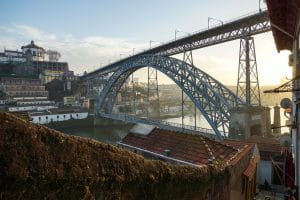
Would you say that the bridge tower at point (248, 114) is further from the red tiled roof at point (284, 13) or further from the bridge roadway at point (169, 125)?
the red tiled roof at point (284, 13)

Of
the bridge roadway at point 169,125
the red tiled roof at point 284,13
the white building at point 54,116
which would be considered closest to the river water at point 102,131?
the white building at point 54,116

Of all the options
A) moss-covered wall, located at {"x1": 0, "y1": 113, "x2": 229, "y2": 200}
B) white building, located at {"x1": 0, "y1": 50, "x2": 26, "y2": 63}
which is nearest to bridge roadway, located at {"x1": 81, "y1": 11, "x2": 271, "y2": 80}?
moss-covered wall, located at {"x1": 0, "y1": 113, "x2": 229, "y2": 200}

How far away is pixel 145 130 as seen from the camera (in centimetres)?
1282

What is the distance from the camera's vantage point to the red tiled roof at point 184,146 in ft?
31.0

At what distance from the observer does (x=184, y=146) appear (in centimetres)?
1056

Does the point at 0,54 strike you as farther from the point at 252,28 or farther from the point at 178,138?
the point at 178,138

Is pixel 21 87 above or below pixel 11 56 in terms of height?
A: below

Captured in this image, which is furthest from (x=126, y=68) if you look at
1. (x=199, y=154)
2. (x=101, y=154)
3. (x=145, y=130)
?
(x=101, y=154)

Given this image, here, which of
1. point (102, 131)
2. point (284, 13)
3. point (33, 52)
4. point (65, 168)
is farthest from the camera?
point (33, 52)

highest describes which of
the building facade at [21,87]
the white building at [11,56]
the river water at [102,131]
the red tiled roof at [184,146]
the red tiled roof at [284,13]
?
the white building at [11,56]

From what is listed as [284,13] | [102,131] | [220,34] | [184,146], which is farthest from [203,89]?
[102,131]

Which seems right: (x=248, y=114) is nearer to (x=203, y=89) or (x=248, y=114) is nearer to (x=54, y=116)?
(x=203, y=89)

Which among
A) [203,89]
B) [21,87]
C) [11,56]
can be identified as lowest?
[203,89]

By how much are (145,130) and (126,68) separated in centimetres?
2858
